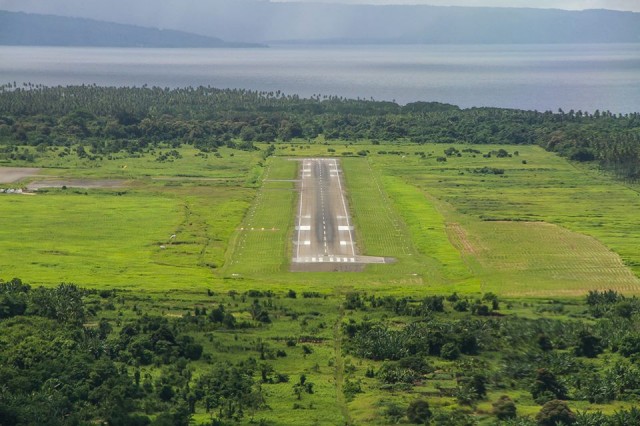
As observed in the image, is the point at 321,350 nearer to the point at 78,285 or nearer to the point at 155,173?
the point at 78,285

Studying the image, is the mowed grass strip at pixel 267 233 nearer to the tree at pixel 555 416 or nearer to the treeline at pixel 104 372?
the treeline at pixel 104 372

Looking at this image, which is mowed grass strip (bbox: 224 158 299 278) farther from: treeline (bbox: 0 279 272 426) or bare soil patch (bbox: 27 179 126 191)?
treeline (bbox: 0 279 272 426)

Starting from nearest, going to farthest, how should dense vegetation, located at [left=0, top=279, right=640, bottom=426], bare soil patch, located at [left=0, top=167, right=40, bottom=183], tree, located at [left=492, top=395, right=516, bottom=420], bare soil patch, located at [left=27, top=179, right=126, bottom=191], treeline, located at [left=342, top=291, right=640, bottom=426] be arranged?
tree, located at [left=492, top=395, right=516, bottom=420]
dense vegetation, located at [left=0, top=279, right=640, bottom=426]
treeline, located at [left=342, top=291, right=640, bottom=426]
bare soil patch, located at [left=27, top=179, right=126, bottom=191]
bare soil patch, located at [left=0, top=167, right=40, bottom=183]

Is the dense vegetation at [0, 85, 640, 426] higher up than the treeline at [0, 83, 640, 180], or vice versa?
the treeline at [0, 83, 640, 180]

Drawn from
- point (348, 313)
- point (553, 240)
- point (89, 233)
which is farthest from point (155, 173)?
point (348, 313)

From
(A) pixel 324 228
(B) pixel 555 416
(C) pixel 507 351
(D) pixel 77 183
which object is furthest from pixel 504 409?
(D) pixel 77 183

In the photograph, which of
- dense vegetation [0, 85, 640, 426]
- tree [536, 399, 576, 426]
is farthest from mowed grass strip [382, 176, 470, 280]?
tree [536, 399, 576, 426]

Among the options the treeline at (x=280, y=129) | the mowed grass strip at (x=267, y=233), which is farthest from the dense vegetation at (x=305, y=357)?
the treeline at (x=280, y=129)
